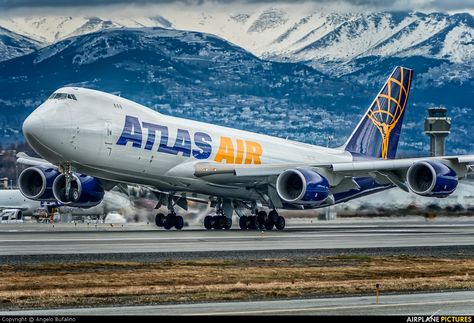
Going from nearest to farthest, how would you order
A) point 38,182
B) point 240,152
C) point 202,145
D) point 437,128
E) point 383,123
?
point 202,145 → point 38,182 → point 240,152 → point 383,123 → point 437,128

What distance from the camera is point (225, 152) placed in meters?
59.4

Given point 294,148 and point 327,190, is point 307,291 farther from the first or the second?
point 294,148

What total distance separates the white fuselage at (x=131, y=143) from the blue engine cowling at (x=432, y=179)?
8.49 m

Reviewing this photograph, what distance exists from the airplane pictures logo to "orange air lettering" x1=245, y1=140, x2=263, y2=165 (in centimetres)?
940

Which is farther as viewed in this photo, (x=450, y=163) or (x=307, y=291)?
(x=450, y=163)

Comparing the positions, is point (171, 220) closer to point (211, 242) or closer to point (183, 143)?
point (183, 143)

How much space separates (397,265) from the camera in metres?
36.2

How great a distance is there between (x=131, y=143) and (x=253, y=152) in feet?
28.9

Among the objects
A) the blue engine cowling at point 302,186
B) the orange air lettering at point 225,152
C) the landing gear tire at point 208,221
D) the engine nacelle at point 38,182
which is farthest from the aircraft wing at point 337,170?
the engine nacelle at point 38,182

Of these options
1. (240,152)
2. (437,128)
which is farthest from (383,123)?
(437,128)

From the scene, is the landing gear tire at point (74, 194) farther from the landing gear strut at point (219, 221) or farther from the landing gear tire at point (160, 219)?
the landing gear strut at point (219, 221)

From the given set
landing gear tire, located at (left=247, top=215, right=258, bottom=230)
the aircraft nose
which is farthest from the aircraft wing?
the aircraft nose

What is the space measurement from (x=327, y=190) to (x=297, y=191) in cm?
157

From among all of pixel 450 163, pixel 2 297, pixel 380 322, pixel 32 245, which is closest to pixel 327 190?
pixel 450 163
